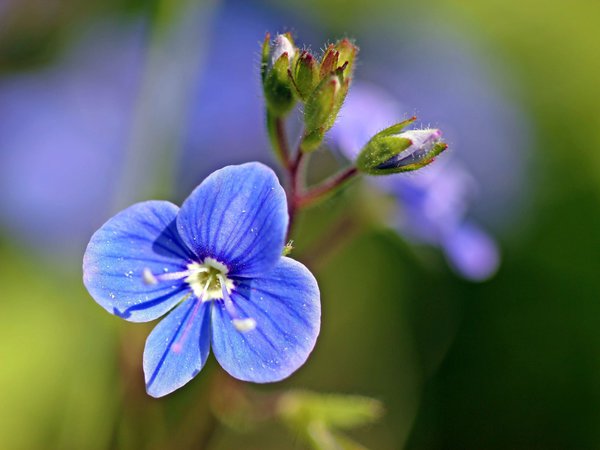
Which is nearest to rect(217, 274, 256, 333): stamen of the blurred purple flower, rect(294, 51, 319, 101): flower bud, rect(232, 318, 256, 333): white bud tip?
rect(232, 318, 256, 333): white bud tip

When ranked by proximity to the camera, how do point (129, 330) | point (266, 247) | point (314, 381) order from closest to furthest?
point (266, 247), point (129, 330), point (314, 381)

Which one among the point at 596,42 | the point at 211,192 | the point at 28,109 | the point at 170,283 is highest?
the point at 596,42

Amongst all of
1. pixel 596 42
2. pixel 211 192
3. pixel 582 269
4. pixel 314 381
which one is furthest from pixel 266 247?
pixel 596 42

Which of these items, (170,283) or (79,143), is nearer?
(170,283)

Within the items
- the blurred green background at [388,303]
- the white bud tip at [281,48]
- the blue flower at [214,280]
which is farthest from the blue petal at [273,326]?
the blurred green background at [388,303]

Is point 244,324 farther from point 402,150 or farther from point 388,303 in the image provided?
point 388,303

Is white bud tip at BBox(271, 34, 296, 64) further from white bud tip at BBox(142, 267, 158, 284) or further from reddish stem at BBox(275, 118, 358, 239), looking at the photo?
white bud tip at BBox(142, 267, 158, 284)

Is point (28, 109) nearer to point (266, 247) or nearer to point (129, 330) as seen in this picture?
point (129, 330)
